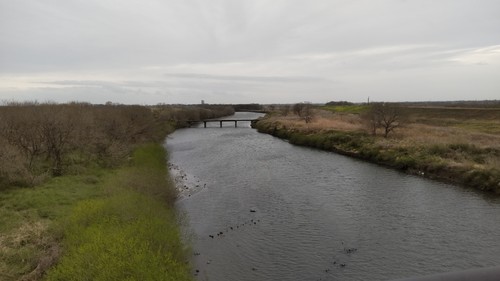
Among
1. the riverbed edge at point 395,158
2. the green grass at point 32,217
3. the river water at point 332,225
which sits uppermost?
the green grass at point 32,217

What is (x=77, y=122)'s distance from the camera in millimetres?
29984

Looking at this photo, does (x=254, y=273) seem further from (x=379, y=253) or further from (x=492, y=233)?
(x=492, y=233)

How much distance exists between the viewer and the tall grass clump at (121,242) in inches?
415

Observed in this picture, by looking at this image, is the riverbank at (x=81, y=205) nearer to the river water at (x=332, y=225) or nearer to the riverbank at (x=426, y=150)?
the river water at (x=332, y=225)

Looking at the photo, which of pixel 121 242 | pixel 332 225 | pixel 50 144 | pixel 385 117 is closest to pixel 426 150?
pixel 385 117

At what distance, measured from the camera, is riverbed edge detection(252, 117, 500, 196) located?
85.4 feet

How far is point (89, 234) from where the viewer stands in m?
13.4

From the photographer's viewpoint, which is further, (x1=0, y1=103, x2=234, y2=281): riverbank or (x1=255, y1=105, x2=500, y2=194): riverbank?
(x1=255, y1=105, x2=500, y2=194): riverbank

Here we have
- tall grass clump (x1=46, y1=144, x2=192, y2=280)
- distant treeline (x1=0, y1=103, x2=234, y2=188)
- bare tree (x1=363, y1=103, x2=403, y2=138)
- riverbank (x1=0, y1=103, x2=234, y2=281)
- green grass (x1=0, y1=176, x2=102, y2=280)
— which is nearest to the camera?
tall grass clump (x1=46, y1=144, x2=192, y2=280)

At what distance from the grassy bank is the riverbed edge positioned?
20830 millimetres

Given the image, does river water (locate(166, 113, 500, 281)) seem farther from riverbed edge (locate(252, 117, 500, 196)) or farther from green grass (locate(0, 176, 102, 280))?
green grass (locate(0, 176, 102, 280))

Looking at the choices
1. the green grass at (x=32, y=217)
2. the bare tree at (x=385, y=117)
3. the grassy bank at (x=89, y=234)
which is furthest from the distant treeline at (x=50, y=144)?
the bare tree at (x=385, y=117)

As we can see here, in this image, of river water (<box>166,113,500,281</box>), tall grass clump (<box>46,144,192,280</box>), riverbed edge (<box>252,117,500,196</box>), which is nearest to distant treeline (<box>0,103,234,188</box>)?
tall grass clump (<box>46,144,192,280</box>)

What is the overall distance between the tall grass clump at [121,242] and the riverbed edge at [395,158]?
2084 centimetres
